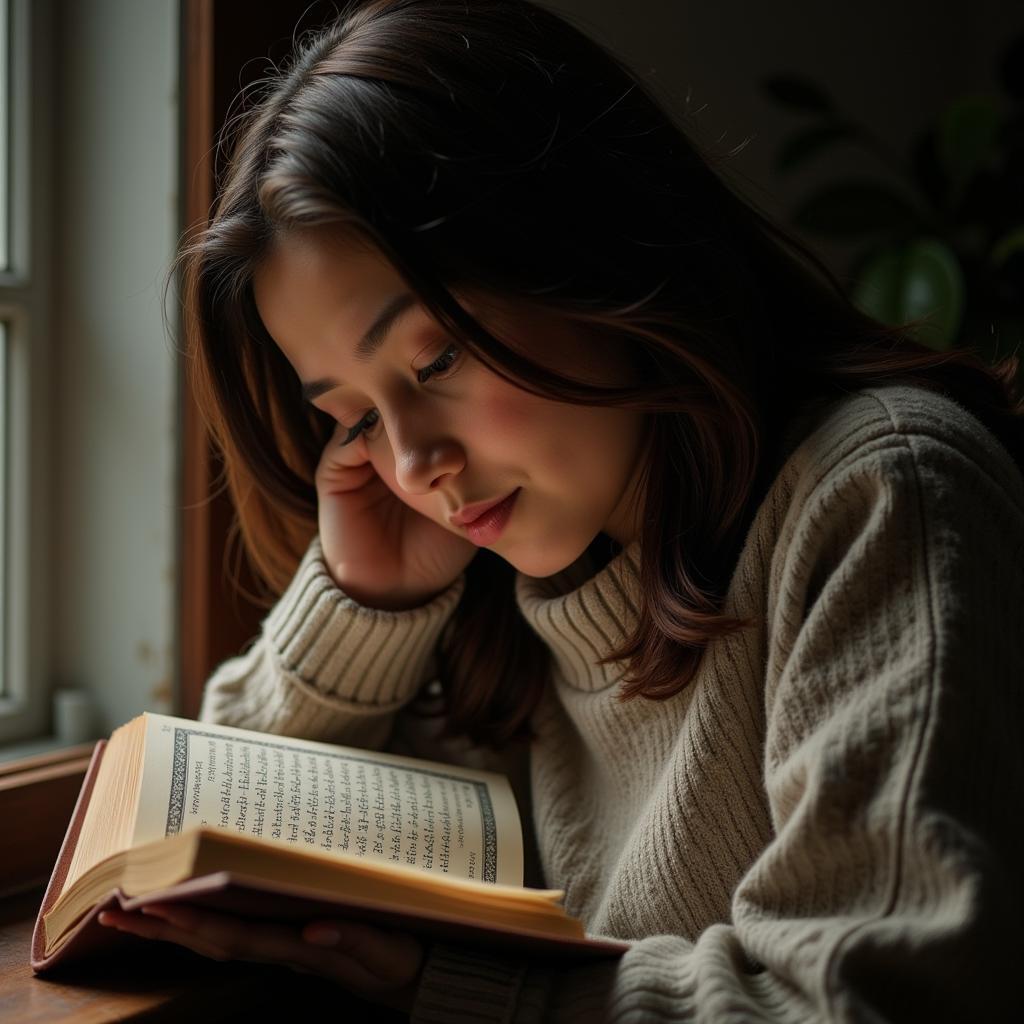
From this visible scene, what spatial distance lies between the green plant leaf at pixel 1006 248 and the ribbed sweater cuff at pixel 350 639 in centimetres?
116

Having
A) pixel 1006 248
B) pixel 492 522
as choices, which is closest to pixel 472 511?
pixel 492 522

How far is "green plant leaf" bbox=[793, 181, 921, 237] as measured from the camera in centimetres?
196

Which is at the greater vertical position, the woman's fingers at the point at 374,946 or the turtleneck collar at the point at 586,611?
the turtleneck collar at the point at 586,611

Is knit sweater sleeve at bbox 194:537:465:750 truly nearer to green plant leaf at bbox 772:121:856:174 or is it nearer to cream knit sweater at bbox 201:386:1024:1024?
cream knit sweater at bbox 201:386:1024:1024

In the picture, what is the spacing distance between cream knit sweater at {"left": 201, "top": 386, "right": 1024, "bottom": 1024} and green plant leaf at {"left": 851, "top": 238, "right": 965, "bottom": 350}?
2.92ft

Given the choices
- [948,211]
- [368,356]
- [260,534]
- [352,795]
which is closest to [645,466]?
[368,356]

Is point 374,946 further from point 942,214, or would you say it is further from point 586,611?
point 942,214

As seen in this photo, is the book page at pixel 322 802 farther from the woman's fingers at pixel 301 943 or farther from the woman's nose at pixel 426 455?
the woman's nose at pixel 426 455

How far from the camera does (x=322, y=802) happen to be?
86cm

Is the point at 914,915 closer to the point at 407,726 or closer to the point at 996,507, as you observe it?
the point at 996,507

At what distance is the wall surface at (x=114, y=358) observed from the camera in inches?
47.1

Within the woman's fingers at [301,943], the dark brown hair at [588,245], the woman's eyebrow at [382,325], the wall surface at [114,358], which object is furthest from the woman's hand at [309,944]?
the wall surface at [114,358]

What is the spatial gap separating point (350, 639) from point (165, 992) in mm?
373

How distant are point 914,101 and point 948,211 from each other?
58cm
